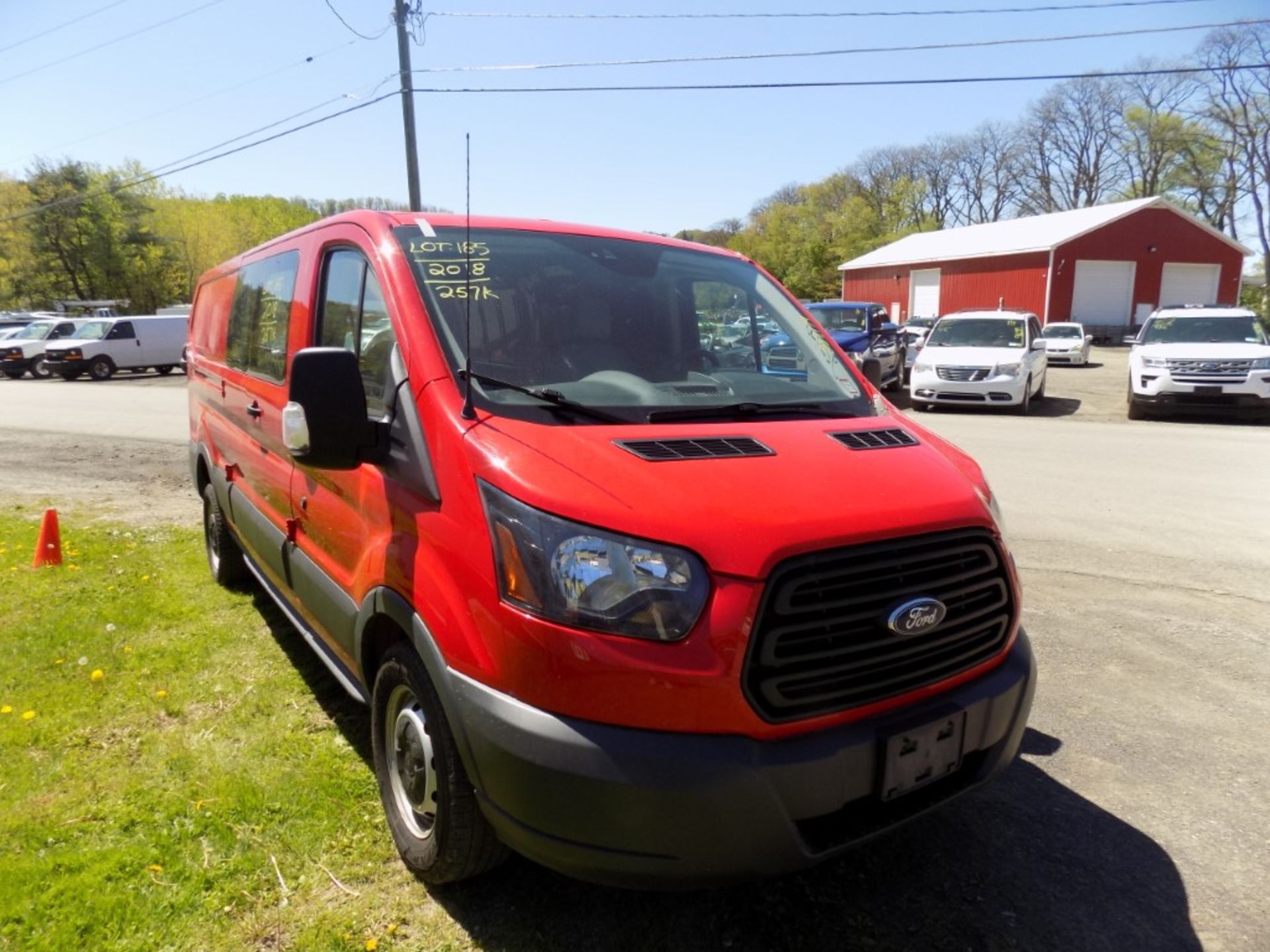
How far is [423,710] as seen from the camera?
2.34m

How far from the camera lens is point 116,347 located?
2603cm

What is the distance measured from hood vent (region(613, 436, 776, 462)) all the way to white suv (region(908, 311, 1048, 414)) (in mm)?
13311

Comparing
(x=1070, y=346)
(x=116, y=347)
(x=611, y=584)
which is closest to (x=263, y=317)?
(x=611, y=584)

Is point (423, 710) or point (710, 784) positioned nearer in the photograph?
point (710, 784)

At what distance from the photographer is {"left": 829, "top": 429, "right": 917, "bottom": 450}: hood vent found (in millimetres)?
2545

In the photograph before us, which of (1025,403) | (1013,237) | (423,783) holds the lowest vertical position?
(423,783)

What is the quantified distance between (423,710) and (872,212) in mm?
72416

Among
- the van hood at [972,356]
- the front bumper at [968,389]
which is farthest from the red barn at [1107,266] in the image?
the front bumper at [968,389]

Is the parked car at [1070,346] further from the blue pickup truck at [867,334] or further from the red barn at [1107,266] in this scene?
the red barn at [1107,266]

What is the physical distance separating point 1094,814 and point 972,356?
42.4 ft

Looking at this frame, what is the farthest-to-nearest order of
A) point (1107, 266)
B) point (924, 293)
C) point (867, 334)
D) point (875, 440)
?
point (924, 293) → point (1107, 266) → point (867, 334) → point (875, 440)

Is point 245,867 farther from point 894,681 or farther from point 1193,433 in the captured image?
point 1193,433

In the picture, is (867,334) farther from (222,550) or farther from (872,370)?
(222,550)

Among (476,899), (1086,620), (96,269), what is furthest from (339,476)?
(96,269)
